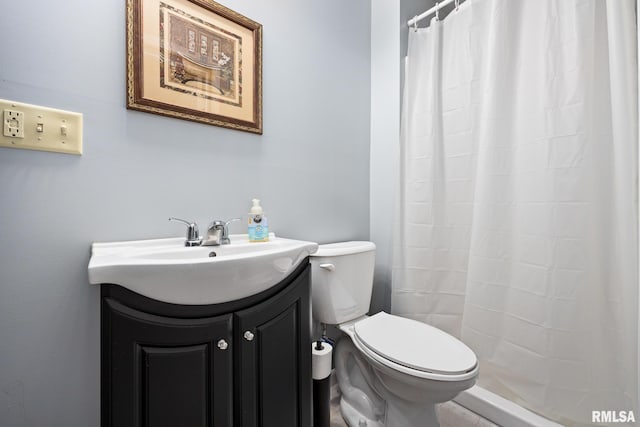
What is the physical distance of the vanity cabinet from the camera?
63 cm

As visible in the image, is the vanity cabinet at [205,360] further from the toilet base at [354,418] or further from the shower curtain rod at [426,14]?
the shower curtain rod at [426,14]

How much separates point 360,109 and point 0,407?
171 centimetres

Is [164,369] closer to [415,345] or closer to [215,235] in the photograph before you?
[215,235]

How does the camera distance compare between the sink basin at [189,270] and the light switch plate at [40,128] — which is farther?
the light switch plate at [40,128]

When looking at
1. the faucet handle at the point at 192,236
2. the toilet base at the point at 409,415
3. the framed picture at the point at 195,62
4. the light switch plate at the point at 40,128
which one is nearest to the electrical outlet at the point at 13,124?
the light switch plate at the point at 40,128

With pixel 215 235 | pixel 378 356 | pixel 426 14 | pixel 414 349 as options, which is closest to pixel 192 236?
pixel 215 235

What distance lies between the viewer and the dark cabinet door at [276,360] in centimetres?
75

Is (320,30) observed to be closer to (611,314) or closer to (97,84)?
(97,84)

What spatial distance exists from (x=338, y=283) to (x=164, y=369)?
0.68 metres

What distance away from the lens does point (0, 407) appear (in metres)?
0.73

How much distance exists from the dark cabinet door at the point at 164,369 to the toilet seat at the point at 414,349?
502 millimetres

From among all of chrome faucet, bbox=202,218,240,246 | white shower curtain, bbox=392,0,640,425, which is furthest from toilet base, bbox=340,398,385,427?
chrome faucet, bbox=202,218,240,246

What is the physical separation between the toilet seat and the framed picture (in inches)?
36.1

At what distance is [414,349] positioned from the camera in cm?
97
